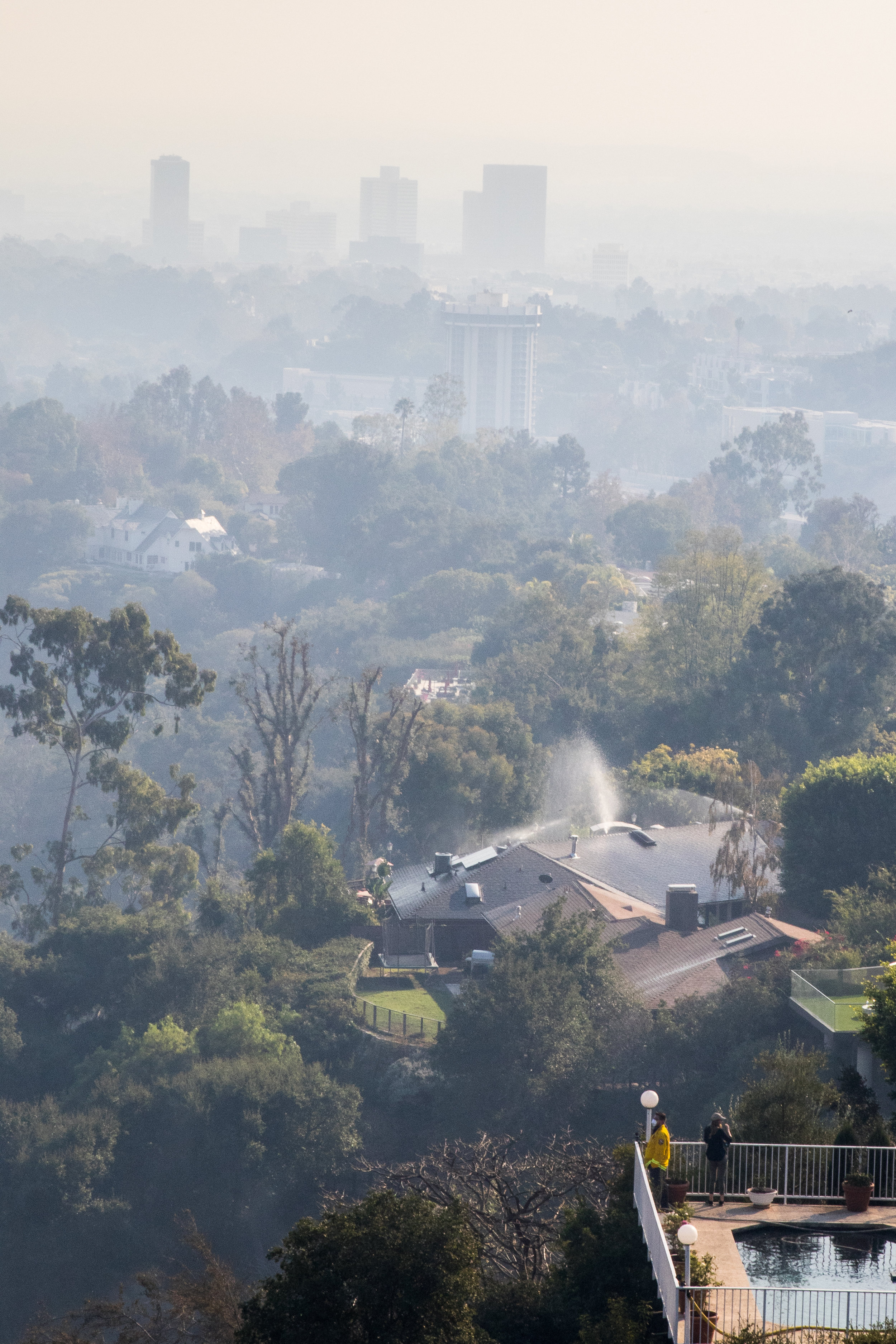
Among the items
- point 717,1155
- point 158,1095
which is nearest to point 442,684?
point 158,1095

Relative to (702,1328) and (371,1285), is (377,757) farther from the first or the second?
(702,1328)

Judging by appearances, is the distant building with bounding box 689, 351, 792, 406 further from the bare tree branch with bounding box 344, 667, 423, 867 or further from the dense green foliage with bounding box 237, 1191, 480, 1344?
the dense green foliage with bounding box 237, 1191, 480, 1344

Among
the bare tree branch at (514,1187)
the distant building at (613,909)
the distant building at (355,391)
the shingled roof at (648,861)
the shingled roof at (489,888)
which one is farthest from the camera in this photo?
the distant building at (355,391)

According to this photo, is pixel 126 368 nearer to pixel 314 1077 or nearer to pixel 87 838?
pixel 87 838

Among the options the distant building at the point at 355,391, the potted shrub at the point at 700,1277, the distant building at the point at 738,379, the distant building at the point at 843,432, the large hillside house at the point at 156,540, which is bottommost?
the potted shrub at the point at 700,1277

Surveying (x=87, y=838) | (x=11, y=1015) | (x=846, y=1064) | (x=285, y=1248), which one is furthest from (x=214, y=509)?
(x=285, y=1248)

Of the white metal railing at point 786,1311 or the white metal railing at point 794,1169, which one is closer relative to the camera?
the white metal railing at point 786,1311

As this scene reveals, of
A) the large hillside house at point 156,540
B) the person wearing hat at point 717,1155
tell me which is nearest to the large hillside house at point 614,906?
the person wearing hat at point 717,1155

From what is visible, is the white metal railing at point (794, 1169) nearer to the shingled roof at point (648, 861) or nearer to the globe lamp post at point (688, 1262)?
the globe lamp post at point (688, 1262)
